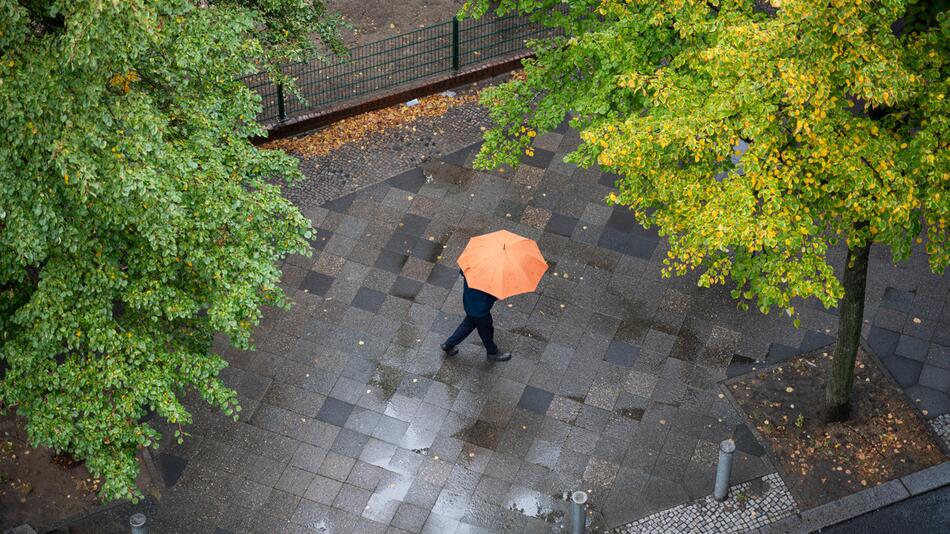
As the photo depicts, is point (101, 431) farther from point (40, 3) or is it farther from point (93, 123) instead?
point (40, 3)

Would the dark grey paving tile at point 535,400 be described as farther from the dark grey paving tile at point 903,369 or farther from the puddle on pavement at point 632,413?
the dark grey paving tile at point 903,369

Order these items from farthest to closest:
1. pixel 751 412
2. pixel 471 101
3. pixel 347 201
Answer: pixel 471 101, pixel 347 201, pixel 751 412

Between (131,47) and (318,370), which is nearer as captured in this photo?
(131,47)

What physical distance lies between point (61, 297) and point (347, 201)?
22.5 feet

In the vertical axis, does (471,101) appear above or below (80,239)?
below

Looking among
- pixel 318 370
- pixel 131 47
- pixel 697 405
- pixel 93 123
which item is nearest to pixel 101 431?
pixel 93 123

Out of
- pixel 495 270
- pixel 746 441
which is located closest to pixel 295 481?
pixel 495 270

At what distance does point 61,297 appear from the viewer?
858cm

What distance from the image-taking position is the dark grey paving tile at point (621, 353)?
1310 centimetres

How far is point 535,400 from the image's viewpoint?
12.7 meters

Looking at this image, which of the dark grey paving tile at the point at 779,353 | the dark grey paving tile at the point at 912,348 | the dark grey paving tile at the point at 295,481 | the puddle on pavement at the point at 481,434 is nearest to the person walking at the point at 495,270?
the puddle on pavement at the point at 481,434

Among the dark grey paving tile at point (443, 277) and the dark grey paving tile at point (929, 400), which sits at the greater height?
the dark grey paving tile at point (443, 277)

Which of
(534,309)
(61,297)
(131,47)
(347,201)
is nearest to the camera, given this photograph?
(131,47)

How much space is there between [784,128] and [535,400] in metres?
4.84
